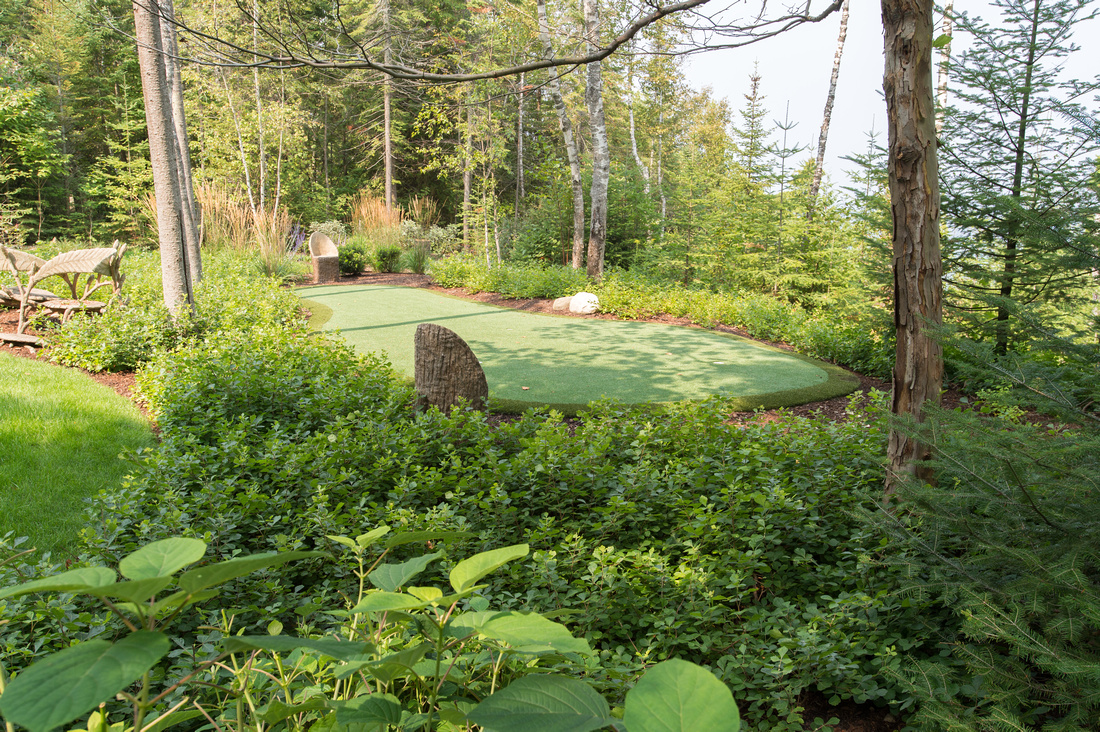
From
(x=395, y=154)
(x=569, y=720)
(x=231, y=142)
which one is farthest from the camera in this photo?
(x=395, y=154)

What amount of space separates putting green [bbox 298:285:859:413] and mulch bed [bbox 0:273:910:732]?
213 mm

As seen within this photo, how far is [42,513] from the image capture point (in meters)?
3.19

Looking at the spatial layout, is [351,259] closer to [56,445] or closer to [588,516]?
[56,445]

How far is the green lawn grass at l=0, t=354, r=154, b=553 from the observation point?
10.3 ft

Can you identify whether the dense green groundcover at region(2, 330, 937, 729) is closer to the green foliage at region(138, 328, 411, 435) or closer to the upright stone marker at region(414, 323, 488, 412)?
the green foliage at region(138, 328, 411, 435)

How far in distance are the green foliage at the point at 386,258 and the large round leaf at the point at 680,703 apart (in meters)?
16.3

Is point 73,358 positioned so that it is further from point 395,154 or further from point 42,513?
point 395,154

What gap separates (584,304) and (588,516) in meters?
7.52

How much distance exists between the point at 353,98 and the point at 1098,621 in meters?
30.3

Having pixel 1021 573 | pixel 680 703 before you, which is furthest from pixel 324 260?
pixel 680 703

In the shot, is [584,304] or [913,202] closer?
[913,202]

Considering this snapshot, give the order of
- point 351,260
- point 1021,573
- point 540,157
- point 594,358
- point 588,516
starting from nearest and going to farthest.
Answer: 1. point 1021,573
2. point 588,516
3. point 594,358
4. point 351,260
5. point 540,157

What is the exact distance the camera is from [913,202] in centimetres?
266

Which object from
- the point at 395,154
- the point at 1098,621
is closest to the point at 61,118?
the point at 395,154
